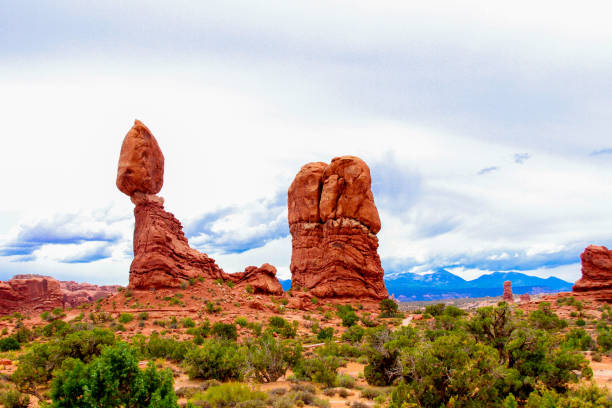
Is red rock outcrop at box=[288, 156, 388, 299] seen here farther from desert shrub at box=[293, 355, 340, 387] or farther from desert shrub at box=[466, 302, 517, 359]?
desert shrub at box=[466, 302, 517, 359]

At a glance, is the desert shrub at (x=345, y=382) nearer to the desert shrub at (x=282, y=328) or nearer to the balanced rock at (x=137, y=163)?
the desert shrub at (x=282, y=328)

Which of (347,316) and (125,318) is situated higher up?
(125,318)

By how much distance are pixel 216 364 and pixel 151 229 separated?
84.0 feet

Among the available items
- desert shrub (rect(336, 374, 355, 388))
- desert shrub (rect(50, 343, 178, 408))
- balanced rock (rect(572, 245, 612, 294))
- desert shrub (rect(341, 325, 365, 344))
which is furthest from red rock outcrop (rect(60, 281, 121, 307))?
balanced rock (rect(572, 245, 612, 294))

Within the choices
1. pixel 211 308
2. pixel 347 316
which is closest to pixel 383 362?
pixel 347 316

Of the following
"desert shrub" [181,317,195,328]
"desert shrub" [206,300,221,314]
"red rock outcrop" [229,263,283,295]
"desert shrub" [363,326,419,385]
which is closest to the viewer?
"desert shrub" [363,326,419,385]

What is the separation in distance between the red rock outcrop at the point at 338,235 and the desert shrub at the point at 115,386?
1550 inches

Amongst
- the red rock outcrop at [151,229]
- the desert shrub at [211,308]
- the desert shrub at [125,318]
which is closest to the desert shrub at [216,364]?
the desert shrub at [125,318]

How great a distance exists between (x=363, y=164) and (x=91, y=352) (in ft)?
131

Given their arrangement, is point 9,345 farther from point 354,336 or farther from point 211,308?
point 354,336

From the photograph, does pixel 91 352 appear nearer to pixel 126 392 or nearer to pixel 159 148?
pixel 126 392

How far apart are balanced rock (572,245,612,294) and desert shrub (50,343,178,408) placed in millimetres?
55360

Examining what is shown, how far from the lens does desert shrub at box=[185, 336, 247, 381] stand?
1503 centimetres

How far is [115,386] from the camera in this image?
7.50m
